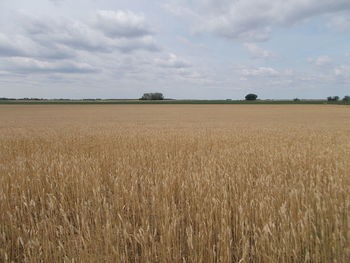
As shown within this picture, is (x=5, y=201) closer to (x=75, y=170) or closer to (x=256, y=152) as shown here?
(x=75, y=170)

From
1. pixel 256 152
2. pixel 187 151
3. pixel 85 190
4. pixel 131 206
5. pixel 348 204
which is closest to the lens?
pixel 348 204

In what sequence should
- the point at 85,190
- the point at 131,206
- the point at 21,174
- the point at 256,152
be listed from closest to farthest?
1. the point at 131,206
2. the point at 85,190
3. the point at 21,174
4. the point at 256,152

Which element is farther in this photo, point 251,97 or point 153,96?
point 251,97

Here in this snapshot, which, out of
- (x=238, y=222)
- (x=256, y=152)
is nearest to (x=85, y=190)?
(x=238, y=222)

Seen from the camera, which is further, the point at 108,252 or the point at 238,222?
the point at 238,222

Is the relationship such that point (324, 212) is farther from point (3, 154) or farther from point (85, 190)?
point (3, 154)

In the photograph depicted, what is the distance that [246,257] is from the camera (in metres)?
1.69

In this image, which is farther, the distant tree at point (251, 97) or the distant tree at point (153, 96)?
the distant tree at point (251, 97)

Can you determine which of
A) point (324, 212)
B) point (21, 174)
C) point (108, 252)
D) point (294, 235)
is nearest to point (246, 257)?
point (294, 235)

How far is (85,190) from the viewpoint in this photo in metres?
3.02

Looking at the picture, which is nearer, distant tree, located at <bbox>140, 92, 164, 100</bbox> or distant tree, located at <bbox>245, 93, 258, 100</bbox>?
distant tree, located at <bbox>140, 92, 164, 100</bbox>

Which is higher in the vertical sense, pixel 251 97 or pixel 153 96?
pixel 153 96

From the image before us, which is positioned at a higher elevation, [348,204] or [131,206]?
[348,204]

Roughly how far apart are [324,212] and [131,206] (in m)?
2.22
